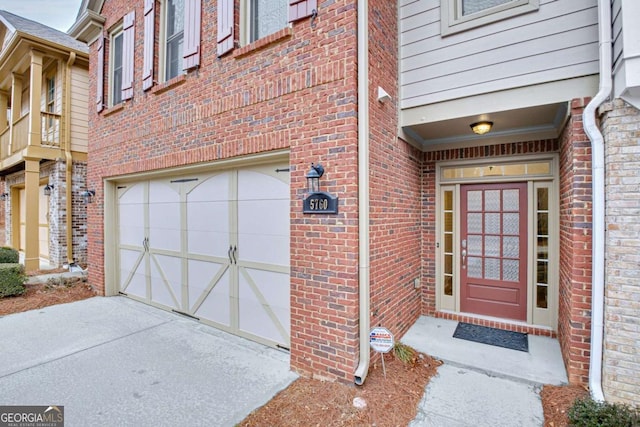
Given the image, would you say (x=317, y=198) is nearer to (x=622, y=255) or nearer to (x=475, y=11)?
(x=622, y=255)

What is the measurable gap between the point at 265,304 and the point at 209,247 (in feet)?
4.28

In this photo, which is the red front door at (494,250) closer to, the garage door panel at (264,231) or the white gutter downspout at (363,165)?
the white gutter downspout at (363,165)

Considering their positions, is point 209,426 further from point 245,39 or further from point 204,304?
point 245,39

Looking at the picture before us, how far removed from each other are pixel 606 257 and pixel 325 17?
11.3ft

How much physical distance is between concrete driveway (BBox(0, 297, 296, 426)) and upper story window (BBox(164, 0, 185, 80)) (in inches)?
157

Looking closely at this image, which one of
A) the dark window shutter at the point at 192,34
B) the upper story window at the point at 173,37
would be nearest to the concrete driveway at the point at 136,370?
the dark window shutter at the point at 192,34

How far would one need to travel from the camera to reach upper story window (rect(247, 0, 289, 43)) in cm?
376

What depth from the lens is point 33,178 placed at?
316 inches

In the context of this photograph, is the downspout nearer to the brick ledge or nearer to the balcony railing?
the balcony railing

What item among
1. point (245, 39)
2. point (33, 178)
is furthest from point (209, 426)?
point (33, 178)

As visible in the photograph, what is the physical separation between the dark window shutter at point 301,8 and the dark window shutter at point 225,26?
0.94m

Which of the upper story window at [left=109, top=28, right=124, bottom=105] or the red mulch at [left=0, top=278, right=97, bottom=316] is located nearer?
the red mulch at [left=0, top=278, right=97, bottom=316]

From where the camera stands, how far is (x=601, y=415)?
7.70 feet

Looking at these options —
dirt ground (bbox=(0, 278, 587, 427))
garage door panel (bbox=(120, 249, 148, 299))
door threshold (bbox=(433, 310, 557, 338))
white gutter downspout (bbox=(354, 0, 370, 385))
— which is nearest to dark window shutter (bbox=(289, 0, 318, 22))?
white gutter downspout (bbox=(354, 0, 370, 385))
